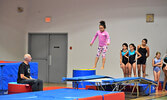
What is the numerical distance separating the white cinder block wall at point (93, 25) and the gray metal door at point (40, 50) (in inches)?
18.9

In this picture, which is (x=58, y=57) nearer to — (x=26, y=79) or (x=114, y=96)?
(x=26, y=79)

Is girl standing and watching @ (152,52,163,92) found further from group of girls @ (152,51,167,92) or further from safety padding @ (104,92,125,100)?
safety padding @ (104,92,125,100)

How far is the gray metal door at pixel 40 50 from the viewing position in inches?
685

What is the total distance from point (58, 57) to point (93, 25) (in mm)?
2949

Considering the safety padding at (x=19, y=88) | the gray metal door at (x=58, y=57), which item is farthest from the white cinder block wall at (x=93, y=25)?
the safety padding at (x=19, y=88)

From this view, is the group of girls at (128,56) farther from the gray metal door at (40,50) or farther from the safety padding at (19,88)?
the gray metal door at (40,50)

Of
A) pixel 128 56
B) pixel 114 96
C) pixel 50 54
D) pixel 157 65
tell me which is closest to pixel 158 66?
pixel 157 65

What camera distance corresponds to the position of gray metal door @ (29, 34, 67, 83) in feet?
56.1

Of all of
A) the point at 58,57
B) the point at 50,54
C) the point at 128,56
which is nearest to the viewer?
the point at 128,56

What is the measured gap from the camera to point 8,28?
15852mm

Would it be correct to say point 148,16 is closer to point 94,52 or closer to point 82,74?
point 94,52

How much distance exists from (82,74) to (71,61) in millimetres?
4688

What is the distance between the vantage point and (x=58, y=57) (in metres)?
17.2

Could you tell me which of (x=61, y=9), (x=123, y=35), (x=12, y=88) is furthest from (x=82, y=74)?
(x=61, y=9)
